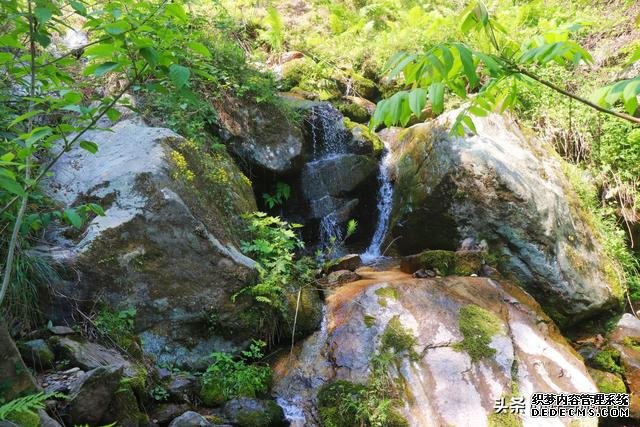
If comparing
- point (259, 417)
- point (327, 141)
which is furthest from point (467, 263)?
point (259, 417)

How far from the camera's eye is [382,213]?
8.12 metres

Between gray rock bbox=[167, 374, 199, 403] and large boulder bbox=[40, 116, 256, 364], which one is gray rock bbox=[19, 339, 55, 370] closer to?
large boulder bbox=[40, 116, 256, 364]

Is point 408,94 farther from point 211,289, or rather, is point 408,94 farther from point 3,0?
point 211,289

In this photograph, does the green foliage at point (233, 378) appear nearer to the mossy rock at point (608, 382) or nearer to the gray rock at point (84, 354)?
the gray rock at point (84, 354)

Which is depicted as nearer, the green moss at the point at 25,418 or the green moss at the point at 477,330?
the green moss at the point at 25,418

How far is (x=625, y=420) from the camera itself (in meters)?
4.86

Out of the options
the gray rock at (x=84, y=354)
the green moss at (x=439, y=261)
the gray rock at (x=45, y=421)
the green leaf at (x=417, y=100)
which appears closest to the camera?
the green leaf at (x=417, y=100)

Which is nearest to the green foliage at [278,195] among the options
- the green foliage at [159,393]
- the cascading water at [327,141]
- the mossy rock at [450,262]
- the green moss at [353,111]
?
the cascading water at [327,141]

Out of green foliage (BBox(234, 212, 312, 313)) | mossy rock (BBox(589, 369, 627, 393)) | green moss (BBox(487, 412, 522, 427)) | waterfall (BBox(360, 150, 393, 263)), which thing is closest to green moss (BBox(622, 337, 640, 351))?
mossy rock (BBox(589, 369, 627, 393))

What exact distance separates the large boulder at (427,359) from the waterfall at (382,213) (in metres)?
2.35

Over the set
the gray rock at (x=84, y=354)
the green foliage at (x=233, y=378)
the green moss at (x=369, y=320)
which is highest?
the gray rock at (x=84, y=354)

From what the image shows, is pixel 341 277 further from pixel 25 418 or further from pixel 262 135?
pixel 25 418

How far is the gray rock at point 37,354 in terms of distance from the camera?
118 inches

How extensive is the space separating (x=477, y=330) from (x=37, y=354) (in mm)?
4070
